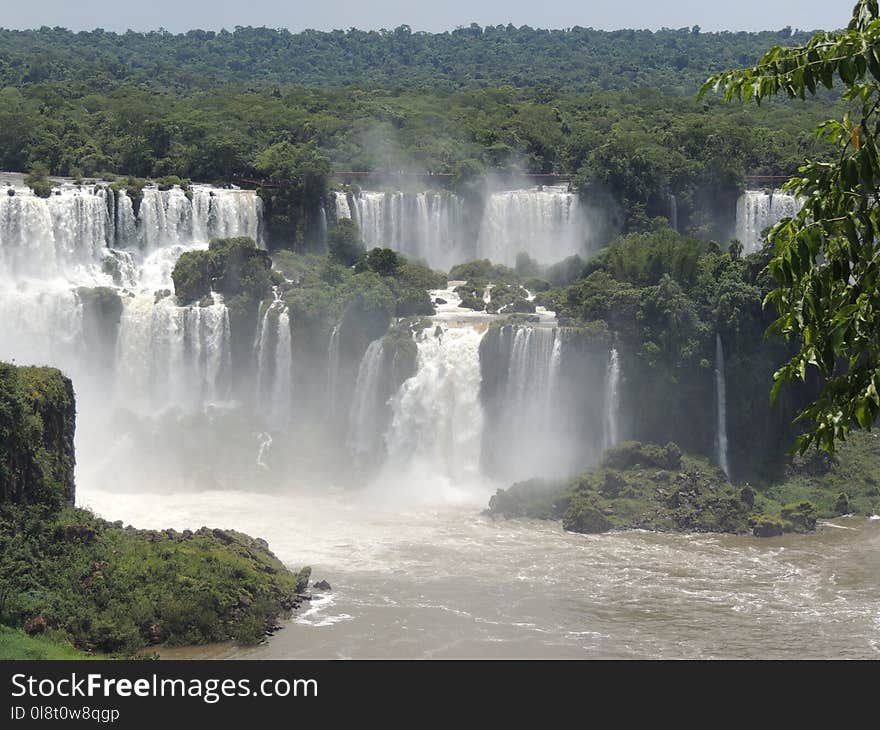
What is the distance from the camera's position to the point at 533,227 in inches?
2463

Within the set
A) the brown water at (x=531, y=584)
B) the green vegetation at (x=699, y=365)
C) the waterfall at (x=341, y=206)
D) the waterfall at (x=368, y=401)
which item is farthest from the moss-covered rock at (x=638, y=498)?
the waterfall at (x=341, y=206)

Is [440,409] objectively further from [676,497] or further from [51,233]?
[51,233]

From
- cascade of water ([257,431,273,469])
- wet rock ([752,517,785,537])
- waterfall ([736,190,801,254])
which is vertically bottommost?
wet rock ([752,517,785,537])

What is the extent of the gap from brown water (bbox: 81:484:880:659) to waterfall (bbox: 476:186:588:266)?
1957 cm

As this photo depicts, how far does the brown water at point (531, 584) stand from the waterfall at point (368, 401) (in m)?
3.20

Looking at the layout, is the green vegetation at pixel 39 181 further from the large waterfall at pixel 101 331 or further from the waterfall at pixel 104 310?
the large waterfall at pixel 101 331

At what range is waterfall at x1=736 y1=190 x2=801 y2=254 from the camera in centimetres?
6166

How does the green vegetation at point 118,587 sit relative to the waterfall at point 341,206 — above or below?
below

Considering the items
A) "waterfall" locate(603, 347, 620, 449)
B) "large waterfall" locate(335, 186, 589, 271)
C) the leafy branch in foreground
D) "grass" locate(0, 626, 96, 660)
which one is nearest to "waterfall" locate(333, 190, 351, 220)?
"large waterfall" locate(335, 186, 589, 271)

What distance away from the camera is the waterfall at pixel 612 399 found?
46.5 metres

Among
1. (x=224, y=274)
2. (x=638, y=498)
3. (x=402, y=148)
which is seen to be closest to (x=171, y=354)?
(x=224, y=274)

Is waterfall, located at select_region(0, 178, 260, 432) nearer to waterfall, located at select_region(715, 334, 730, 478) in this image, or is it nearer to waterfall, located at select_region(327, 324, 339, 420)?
waterfall, located at select_region(327, 324, 339, 420)
